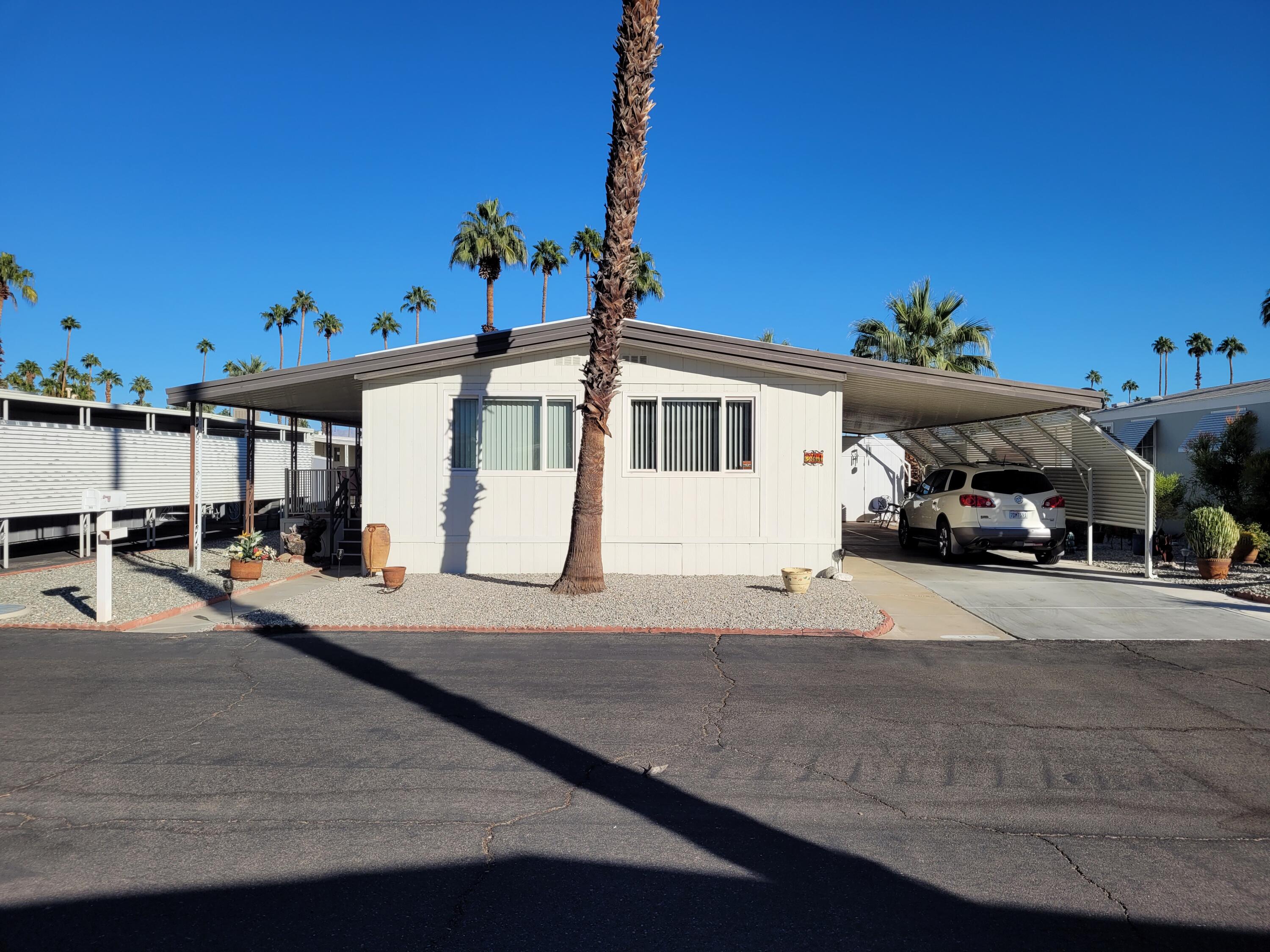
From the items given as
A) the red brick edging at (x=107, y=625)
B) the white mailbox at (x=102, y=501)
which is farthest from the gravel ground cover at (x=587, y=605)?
the white mailbox at (x=102, y=501)

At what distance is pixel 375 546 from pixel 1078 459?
12435mm

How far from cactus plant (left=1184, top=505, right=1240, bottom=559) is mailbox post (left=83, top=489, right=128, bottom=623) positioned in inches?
591

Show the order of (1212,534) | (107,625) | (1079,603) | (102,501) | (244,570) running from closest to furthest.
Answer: (102,501) → (107,625) → (1079,603) → (244,570) → (1212,534)

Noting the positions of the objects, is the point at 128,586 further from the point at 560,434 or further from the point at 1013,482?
the point at 1013,482

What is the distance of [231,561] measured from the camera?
12.3 meters

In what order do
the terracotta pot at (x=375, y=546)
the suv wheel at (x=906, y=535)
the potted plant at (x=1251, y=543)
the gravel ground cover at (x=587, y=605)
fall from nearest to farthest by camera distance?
the gravel ground cover at (x=587, y=605)
the terracotta pot at (x=375, y=546)
the potted plant at (x=1251, y=543)
the suv wheel at (x=906, y=535)

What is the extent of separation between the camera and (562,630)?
896 centimetres

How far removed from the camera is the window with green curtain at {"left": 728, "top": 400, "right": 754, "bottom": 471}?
12.6 m

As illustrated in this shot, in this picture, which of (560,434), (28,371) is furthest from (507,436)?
(28,371)

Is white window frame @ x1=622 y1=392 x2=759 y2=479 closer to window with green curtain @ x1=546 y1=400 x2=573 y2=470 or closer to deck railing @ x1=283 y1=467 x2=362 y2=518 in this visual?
window with green curtain @ x1=546 y1=400 x2=573 y2=470

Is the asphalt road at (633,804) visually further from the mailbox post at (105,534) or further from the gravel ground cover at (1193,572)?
the gravel ground cover at (1193,572)

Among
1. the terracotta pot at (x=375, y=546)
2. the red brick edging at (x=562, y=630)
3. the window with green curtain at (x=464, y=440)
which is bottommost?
the red brick edging at (x=562, y=630)

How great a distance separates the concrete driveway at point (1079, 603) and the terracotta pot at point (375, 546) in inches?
288

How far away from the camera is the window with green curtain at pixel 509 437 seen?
1261cm
